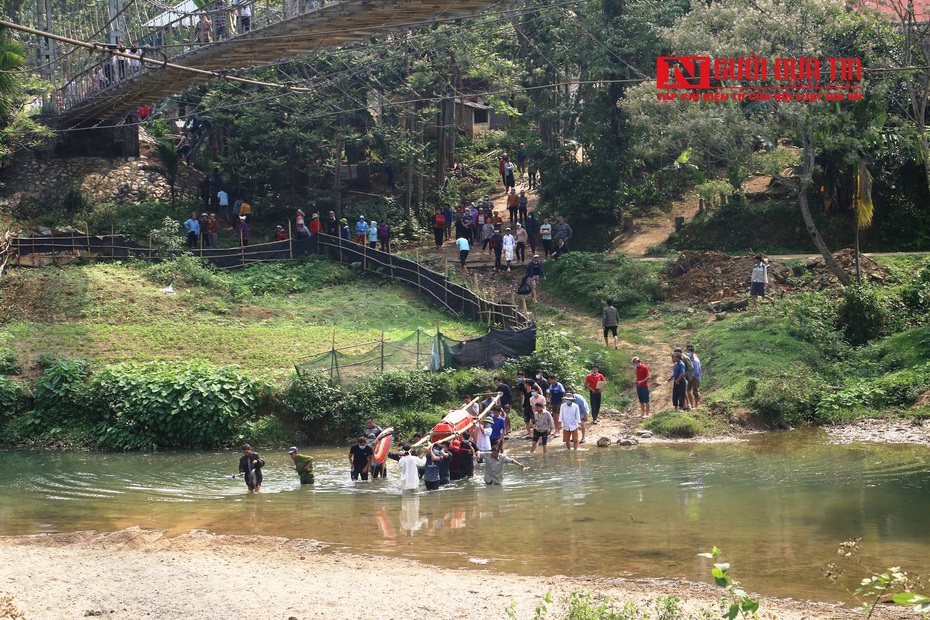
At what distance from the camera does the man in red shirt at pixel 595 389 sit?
2438 centimetres

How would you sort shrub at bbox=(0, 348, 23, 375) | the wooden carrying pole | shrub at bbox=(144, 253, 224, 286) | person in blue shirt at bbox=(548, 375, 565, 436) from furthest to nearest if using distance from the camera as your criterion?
shrub at bbox=(144, 253, 224, 286) → shrub at bbox=(0, 348, 23, 375) → person in blue shirt at bbox=(548, 375, 565, 436) → the wooden carrying pole

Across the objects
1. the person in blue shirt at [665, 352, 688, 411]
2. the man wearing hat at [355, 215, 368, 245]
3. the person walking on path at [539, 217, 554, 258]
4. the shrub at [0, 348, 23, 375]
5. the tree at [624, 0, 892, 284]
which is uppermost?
the tree at [624, 0, 892, 284]

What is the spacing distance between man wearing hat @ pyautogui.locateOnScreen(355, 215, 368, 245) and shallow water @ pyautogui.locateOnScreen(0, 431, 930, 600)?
50.3 feet

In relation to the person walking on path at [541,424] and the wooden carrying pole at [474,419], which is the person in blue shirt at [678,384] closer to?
the person walking on path at [541,424]

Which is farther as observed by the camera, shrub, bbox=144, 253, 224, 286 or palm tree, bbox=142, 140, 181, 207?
Result: palm tree, bbox=142, 140, 181, 207

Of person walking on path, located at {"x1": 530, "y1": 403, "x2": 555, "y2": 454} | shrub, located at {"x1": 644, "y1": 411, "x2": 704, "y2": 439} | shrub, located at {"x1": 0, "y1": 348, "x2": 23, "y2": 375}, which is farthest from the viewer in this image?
shrub, located at {"x1": 0, "y1": 348, "x2": 23, "y2": 375}

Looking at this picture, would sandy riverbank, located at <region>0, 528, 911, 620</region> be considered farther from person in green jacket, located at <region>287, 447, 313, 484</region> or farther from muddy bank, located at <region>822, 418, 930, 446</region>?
muddy bank, located at <region>822, 418, 930, 446</region>

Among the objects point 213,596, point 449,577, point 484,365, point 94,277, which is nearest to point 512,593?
point 449,577

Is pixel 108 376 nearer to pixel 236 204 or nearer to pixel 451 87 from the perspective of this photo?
pixel 236 204

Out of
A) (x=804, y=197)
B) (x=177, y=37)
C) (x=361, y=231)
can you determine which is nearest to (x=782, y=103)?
(x=804, y=197)

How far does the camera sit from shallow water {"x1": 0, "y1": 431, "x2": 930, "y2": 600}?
1462 centimetres

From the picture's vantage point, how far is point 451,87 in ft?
137

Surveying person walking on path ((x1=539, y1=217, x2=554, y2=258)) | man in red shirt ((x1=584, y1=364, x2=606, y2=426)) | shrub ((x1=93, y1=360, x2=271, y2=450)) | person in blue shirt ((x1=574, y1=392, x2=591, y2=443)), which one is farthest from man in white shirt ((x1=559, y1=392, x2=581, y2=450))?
person walking on path ((x1=539, y1=217, x2=554, y2=258))

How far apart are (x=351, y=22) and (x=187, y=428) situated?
1085 centimetres
